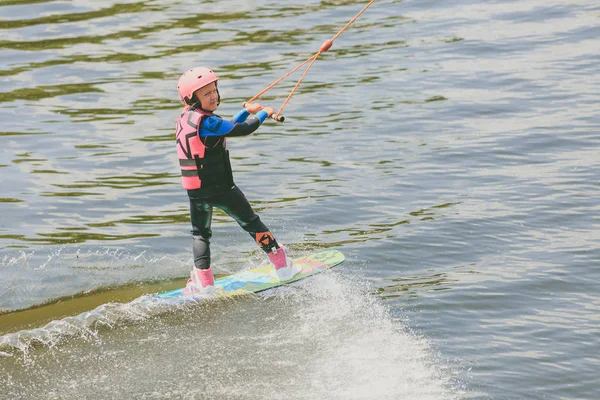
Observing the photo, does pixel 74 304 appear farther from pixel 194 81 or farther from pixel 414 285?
pixel 414 285

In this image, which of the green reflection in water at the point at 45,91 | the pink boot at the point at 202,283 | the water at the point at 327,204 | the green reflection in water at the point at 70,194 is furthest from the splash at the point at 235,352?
the green reflection in water at the point at 45,91

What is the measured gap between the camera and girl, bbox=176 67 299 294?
9.25 meters

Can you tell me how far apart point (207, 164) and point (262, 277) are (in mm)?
1605

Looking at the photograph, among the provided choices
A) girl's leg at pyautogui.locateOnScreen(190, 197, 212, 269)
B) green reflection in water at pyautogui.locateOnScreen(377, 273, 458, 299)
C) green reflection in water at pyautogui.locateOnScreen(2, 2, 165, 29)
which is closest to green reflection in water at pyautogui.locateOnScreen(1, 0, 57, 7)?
green reflection in water at pyautogui.locateOnScreen(2, 2, 165, 29)

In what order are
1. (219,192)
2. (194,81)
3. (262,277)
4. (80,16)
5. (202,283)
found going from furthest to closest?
1. (80,16)
2. (262,277)
3. (202,283)
4. (219,192)
5. (194,81)

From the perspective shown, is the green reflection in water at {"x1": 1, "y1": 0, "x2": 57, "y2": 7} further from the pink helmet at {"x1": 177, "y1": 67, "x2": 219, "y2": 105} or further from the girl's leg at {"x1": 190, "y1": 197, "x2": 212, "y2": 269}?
the pink helmet at {"x1": 177, "y1": 67, "x2": 219, "y2": 105}

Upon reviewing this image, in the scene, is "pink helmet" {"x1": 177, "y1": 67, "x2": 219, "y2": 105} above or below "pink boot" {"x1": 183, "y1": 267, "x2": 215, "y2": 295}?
above

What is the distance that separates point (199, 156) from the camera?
30.9 feet

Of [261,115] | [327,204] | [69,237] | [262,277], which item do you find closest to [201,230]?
[262,277]

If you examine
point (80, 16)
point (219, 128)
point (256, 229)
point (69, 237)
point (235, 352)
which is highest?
point (80, 16)

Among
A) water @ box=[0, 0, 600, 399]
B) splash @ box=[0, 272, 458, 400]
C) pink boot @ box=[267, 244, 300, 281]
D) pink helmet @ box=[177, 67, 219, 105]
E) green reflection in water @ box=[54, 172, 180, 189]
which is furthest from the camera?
green reflection in water @ box=[54, 172, 180, 189]

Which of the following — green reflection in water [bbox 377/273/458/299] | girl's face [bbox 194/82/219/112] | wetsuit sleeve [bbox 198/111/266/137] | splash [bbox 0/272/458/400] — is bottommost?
green reflection in water [bbox 377/273/458/299]

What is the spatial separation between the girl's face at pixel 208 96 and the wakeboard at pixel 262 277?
1.98m

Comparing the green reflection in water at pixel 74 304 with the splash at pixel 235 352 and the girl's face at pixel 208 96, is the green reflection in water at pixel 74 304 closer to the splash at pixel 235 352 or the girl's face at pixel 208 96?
the splash at pixel 235 352
